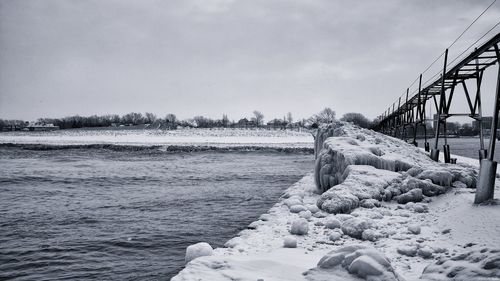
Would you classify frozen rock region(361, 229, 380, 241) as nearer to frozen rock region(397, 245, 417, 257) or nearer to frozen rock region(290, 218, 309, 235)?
frozen rock region(397, 245, 417, 257)

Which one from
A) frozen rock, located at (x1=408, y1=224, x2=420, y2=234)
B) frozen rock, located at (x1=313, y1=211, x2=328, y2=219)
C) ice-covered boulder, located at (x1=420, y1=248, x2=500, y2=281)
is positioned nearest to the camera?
ice-covered boulder, located at (x1=420, y1=248, x2=500, y2=281)

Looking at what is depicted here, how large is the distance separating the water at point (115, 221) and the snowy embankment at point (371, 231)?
4.39 feet

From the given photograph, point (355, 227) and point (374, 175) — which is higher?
point (374, 175)

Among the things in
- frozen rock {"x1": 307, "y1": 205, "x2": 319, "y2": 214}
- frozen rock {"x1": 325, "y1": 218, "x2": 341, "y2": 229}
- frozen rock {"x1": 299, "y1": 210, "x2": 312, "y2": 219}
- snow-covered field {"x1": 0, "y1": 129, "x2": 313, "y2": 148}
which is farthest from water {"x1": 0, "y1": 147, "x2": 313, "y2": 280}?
snow-covered field {"x1": 0, "y1": 129, "x2": 313, "y2": 148}

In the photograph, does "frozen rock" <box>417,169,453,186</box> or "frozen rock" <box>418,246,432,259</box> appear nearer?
"frozen rock" <box>418,246,432,259</box>

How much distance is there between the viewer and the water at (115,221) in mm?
6488

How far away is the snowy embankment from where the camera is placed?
14.4 ft

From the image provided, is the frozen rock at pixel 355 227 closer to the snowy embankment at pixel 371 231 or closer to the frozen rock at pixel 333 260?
the snowy embankment at pixel 371 231

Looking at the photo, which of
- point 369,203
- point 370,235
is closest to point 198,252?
point 370,235

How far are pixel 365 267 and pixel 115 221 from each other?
24.8 ft

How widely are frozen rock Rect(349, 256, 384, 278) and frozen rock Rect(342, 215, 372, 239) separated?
8.30 ft

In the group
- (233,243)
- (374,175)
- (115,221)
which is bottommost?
(115,221)

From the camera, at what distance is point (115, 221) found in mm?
9758

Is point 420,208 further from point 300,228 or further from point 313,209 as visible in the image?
point 300,228
